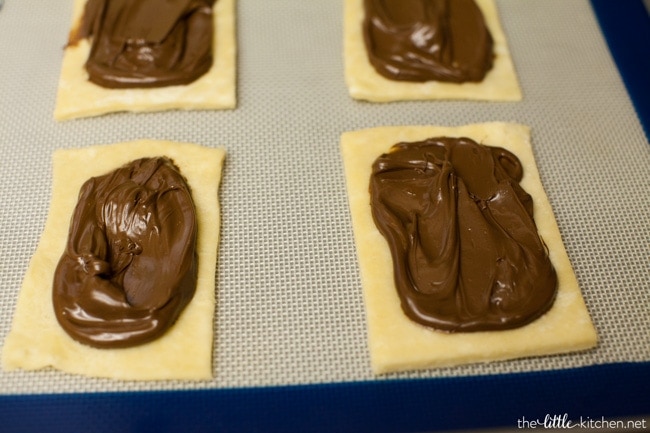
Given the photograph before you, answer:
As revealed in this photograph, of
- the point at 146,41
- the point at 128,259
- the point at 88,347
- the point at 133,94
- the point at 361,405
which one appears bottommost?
the point at 361,405

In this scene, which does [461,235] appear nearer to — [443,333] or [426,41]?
[443,333]

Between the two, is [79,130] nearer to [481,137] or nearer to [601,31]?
[481,137]

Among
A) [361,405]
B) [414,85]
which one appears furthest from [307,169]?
[361,405]

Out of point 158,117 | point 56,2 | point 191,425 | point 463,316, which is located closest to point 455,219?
point 463,316

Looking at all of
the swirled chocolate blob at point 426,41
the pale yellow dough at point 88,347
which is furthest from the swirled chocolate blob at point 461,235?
the pale yellow dough at point 88,347

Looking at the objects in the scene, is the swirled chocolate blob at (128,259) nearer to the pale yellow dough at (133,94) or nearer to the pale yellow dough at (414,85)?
the pale yellow dough at (133,94)

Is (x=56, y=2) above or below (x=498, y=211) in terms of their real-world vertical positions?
above

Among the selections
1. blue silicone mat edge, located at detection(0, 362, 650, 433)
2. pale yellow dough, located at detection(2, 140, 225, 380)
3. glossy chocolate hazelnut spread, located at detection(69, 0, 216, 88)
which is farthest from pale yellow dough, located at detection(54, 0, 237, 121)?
blue silicone mat edge, located at detection(0, 362, 650, 433)
